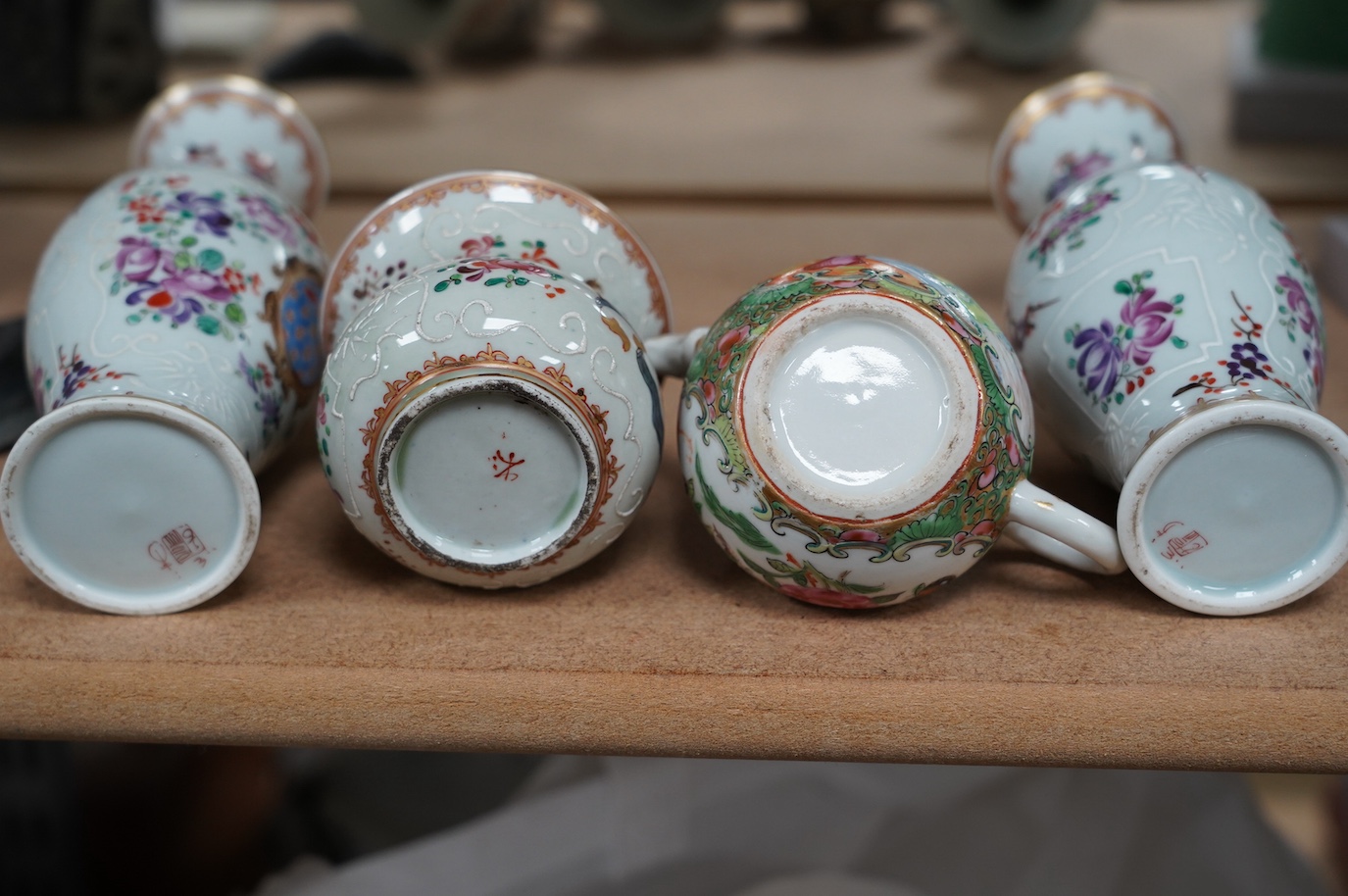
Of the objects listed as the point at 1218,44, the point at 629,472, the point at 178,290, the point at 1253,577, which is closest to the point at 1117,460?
the point at 1253,577

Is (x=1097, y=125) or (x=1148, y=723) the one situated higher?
(x=1097, y=125)

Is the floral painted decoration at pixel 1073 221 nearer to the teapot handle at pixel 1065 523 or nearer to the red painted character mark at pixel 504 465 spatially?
the teapot handle at pixel 1065 523

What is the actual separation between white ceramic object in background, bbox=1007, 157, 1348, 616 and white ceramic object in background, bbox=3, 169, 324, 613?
1.08 feet

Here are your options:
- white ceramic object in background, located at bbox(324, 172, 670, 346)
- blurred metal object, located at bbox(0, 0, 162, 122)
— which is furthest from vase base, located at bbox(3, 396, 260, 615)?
blurred metal object, located at bbox(0, 0, 162, 122)

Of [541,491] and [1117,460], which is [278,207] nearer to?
[541,491]

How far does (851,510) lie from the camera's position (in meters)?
0.44

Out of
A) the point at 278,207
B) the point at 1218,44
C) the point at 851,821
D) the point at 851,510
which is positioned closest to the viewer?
the point at 851,510

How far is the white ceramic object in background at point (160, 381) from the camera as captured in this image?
17.9 inches

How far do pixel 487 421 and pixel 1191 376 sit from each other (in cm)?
27

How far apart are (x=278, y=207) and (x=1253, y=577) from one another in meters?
0.46

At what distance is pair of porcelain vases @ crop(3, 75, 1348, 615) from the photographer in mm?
446

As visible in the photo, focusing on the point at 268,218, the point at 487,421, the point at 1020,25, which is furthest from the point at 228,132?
the point at 1020,25

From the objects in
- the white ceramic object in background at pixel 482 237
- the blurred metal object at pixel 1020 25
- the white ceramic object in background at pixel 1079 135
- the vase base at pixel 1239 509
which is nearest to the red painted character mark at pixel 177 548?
the white ceramic object in background at pixel 482 237

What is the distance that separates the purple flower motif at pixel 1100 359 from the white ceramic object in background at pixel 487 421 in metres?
0.18
